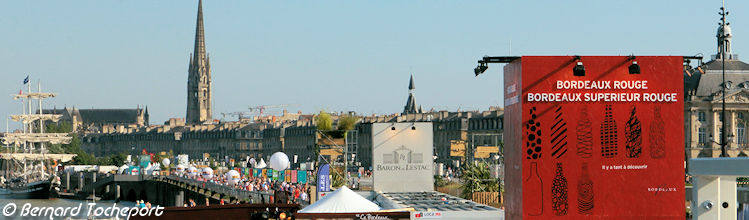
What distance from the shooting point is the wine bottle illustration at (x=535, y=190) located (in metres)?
15.8

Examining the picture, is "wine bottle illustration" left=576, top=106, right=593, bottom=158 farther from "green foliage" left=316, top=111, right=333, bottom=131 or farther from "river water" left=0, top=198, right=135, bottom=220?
"green foliage" left=316, top=111, right=333, bottom=131

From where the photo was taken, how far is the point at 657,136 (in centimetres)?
1577

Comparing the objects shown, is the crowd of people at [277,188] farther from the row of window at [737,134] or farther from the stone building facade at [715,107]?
the row of window at [737,134]

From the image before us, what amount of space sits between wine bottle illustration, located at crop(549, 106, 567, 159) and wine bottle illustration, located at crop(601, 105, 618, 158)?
1.65 feet

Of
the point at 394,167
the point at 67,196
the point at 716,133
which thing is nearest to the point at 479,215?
the point at 394,167

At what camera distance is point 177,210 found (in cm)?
2055

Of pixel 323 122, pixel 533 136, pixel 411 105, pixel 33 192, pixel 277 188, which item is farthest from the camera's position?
pixel 411 105

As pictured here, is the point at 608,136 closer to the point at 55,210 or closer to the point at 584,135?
the point at 584,135

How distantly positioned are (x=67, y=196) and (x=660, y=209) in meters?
98.5

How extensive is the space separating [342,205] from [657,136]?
20.6 feet

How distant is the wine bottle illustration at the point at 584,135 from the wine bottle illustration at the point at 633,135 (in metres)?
0.47

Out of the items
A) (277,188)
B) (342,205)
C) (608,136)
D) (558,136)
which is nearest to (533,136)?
(558,136)

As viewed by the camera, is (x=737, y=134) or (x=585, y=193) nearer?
(x=585, y=193)

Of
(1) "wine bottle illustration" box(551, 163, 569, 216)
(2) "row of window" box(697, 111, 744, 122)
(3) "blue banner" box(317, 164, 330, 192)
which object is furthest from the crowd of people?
(2) "row of window" box(697, 111, 744, 122)
